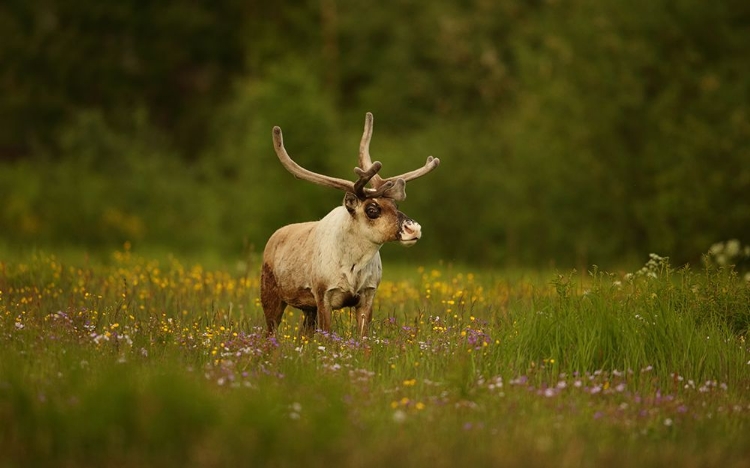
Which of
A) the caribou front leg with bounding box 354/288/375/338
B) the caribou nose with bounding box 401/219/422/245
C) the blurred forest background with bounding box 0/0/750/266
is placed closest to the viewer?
the caribou nose with bounding box 401/219/422/245

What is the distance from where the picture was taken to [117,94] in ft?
151

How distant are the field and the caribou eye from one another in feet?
3.74

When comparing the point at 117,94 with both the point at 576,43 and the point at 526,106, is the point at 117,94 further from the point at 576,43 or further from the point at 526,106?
the point at 576,43

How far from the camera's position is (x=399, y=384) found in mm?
8625

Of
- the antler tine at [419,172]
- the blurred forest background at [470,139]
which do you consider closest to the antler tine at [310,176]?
the antler tine at [419,172]

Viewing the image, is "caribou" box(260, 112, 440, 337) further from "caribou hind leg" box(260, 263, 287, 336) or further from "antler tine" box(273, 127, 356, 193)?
"caribou hind leg" box(260, 263, 287, 336)

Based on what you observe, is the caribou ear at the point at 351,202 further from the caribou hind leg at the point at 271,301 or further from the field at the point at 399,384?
the caribou hind leg at the point at 271,301

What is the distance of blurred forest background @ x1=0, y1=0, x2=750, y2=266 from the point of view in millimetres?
25125

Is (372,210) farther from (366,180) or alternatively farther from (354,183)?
(354,183)

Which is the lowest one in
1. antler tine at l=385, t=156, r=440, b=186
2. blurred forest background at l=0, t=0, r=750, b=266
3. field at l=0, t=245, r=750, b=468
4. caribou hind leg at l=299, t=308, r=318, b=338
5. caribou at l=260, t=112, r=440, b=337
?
field at l=0, t=245, r=750, b=468

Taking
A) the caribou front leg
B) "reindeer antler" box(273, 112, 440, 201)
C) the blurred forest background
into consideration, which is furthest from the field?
the blurred forest background

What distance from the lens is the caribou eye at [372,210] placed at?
10.2 metres

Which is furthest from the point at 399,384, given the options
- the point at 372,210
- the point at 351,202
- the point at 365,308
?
the point at 351,202

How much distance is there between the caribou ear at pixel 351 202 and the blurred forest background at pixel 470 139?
1200 centimetres
